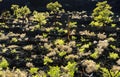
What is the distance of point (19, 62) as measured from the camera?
31.0 metres

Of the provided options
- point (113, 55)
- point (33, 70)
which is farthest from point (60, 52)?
point (33, 70)

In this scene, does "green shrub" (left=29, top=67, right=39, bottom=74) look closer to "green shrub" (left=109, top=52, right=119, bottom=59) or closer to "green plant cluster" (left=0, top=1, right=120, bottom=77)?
"green plant cluster" (left=0, top=1, right=120, bottom=77)

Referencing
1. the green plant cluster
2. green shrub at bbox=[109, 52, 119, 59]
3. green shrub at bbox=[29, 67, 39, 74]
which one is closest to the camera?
the green plant cluster

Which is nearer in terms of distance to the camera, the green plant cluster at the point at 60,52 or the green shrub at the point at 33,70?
the green plant cluster at the point at 60,52

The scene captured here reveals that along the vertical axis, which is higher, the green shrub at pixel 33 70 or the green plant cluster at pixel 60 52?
the green plant cluster at pixel 60 52

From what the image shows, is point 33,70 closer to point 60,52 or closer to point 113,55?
Result: point 60,52

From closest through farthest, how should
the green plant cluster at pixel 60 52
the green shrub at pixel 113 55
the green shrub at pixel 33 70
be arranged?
the green plant cluster at pixel 60 52 < the green shrub at pixel 33 70 < the green shrub at pixel 113 55

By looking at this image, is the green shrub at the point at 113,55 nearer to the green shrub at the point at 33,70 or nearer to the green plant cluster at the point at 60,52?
the green plant cluster at the point at 60,52

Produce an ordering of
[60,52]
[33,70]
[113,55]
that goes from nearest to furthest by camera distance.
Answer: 1. [33,70]
2. [113,55]
3. [60,52]

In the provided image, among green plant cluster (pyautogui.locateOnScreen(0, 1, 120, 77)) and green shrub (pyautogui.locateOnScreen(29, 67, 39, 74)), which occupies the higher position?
green plant cluster (pyautogui.locateOnScreen(0, 1, 120, 77))

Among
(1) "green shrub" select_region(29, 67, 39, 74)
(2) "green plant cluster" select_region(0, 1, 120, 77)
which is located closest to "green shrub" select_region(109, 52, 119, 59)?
(2) "green plant cluster" select_region(0, 1, 120, 77)

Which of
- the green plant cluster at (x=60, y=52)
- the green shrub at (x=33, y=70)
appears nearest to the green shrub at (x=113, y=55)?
the green plant cluster at (x=60, y=52)

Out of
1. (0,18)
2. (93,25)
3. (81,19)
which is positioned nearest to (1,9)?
(0,18)

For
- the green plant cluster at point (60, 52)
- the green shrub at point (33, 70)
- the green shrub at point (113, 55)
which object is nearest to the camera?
the green plant cluster at point (60, 52)
